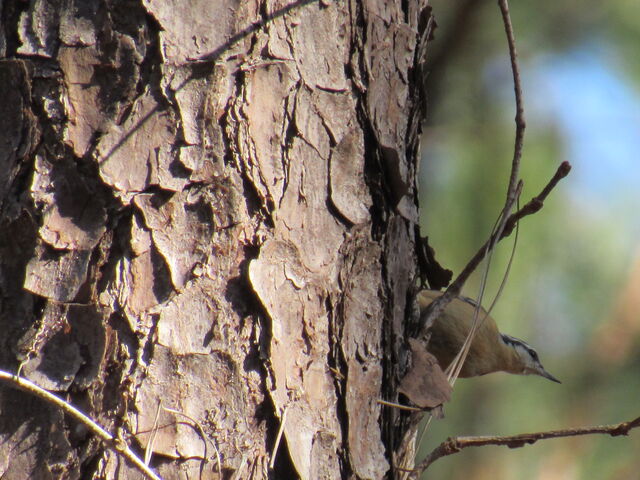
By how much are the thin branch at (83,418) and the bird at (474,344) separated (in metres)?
0.54

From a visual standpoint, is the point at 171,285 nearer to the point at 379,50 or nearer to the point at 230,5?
the point at 230,5

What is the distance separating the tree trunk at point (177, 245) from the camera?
93cm

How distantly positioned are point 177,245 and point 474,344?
1404 millimetres

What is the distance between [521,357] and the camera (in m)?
2.73

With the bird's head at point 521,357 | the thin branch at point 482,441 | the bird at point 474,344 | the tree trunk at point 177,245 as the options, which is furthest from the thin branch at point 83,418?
the bird's head at point 521,357

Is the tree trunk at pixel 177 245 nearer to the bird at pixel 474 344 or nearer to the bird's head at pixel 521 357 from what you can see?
the bird at pixel 474 344

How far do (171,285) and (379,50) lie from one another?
1.60 feet

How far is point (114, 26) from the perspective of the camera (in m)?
0.98

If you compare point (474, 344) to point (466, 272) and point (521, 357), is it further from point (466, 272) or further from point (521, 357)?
point (466, 272)

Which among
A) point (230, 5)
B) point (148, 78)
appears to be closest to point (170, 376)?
point (148, 78)

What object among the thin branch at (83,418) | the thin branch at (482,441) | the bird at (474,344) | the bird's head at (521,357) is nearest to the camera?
the thin branch at (83,418)

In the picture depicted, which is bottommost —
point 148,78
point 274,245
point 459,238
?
point 459,238

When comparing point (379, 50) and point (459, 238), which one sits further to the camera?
point (459, 238)

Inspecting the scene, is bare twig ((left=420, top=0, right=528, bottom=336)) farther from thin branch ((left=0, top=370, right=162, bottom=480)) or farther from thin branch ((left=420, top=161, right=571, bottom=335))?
thin branch ((left=0, top=370, right=162, bottom=480))
